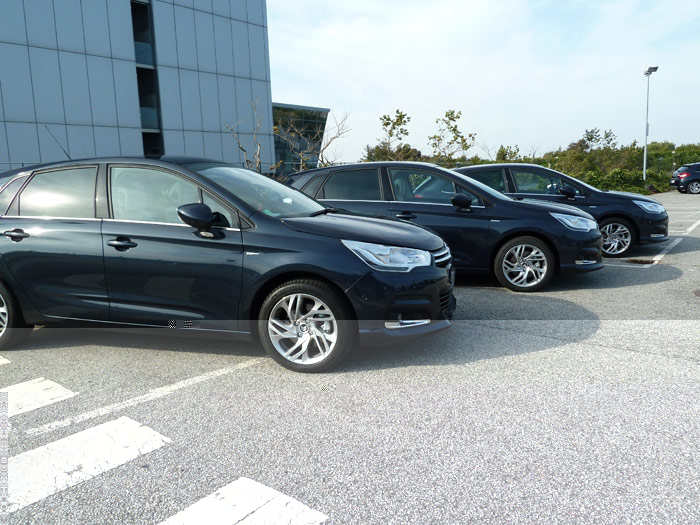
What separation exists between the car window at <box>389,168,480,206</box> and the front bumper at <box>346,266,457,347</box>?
9.67 feet

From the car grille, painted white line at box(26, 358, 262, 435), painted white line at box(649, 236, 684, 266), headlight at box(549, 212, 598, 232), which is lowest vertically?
painted white line at box(26, 358, 262, 435)

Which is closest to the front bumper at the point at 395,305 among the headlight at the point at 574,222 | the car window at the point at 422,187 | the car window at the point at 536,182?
the car window at the point at 422,187

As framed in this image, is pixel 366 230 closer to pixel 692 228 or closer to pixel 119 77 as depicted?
pixel 692 228

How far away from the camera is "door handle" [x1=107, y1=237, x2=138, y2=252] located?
4312 mm

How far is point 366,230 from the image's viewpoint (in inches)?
168

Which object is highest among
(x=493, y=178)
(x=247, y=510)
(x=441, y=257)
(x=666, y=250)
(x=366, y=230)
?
(x=493, y=178)

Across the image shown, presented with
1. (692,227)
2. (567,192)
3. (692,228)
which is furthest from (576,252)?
(692,227)

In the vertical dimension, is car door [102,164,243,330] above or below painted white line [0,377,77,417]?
above

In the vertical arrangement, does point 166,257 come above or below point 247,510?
above

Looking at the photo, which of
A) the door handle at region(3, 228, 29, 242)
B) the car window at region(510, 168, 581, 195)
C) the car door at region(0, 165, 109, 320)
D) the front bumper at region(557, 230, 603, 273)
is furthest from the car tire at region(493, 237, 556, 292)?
the door handle at region(3, 228, 29, 242)

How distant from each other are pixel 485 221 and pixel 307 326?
136 inches

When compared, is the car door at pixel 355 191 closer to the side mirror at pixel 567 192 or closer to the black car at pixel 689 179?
the side mirror at pixel 567 192

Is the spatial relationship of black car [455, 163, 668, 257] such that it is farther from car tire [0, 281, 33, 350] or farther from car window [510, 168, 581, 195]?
car tire [0, 281, 33, 350]

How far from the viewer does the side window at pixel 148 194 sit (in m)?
4.32
